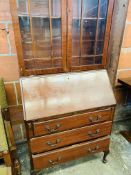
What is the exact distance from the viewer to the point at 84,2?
116 centimetres

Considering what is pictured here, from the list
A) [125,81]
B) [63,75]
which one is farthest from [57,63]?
[125,81]

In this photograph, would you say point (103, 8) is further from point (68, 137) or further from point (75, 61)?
point (68, 137)

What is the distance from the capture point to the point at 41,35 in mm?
1182

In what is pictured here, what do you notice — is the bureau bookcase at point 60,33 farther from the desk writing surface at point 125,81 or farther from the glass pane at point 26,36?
the desk writing surface at point 125,81

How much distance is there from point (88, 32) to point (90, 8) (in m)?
0.18

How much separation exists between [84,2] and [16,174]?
1.62m

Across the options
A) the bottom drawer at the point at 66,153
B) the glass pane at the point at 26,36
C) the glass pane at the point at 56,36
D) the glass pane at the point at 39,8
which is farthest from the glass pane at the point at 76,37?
the bottom drawer at the point at 66,153

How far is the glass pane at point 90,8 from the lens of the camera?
1178 mm

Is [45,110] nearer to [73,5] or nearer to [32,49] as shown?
[32,49]

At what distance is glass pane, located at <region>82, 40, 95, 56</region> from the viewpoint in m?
1.32

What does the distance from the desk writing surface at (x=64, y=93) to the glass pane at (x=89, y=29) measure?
0.31m

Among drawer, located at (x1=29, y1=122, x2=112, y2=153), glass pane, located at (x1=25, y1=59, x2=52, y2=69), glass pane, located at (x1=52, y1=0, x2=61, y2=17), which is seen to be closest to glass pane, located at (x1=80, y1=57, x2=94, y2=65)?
glass pane, located at (x1=25, y1=59, x2=52, y2=69)

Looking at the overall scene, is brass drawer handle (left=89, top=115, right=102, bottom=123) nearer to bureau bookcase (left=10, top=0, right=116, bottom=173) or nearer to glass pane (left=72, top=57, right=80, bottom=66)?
bureau bookcase (left=10, top=0, right=116, bottom=173)

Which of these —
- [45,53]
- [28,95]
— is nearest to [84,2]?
[45,53]
